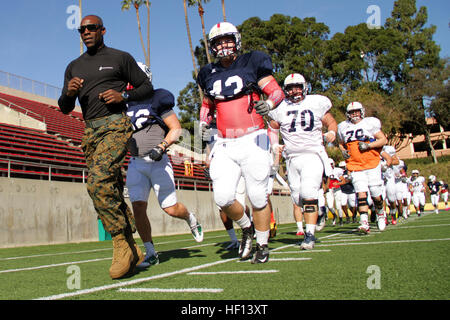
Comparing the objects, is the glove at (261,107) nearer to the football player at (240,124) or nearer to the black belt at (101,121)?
→ the football player at (240,124)

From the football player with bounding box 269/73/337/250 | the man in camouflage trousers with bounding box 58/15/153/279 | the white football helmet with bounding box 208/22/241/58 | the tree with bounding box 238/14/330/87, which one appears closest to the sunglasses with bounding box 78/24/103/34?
the man in camouflage trousers with bounding box 58/15/153/279

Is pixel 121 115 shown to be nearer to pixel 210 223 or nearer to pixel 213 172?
pixel 213 172

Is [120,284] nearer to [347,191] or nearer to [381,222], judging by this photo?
[381,222]

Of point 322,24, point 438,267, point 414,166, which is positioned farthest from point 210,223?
point 414,166

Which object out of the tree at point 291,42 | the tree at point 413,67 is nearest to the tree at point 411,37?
the tree at point 413,67

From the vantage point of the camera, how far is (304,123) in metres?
5.92

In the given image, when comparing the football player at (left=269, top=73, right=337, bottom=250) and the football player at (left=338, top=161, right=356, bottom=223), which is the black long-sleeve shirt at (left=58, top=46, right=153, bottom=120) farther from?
the football player at (left=338, top=161, right=356, bottom=223)

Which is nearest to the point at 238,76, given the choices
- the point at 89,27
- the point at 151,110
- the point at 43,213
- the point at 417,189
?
the point at 151,110

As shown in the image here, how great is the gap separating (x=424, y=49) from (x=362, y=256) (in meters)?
48.1

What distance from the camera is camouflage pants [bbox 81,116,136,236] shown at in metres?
3.61

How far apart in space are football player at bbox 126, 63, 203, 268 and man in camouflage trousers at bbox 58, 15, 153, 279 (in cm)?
79

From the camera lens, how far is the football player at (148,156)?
486cm

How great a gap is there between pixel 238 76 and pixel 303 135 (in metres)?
1.92

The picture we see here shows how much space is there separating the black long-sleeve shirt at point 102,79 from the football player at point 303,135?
228 cm
